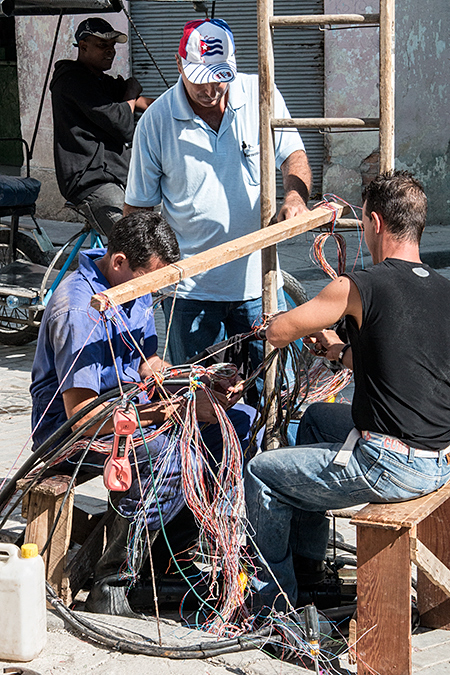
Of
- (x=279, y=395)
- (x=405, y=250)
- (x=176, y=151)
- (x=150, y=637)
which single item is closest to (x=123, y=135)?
(x=176, y=151)

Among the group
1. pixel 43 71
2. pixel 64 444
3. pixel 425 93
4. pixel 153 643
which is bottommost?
pixel 153 643

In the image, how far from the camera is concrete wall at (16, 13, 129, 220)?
38.4 feet

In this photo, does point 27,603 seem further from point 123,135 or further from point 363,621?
point 123,135

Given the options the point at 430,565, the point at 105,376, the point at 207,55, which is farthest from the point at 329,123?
the point at 430,565

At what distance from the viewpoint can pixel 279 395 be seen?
347cm

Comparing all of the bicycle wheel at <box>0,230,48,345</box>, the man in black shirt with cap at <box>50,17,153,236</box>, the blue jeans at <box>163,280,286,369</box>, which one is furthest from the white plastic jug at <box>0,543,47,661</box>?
the bicycle wheel at <box>0,230,48,345</box>

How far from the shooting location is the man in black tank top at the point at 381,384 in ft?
9.12

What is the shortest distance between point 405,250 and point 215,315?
110cm

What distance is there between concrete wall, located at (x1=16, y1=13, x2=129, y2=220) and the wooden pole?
912 centimetres

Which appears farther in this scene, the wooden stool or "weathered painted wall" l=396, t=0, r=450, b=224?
"weathered painted wall" l=396, t=0, r=450, b=224

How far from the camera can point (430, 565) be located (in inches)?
112

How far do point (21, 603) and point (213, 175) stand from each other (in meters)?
1.90

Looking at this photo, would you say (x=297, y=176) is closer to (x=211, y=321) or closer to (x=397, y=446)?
(x=211, y=321)

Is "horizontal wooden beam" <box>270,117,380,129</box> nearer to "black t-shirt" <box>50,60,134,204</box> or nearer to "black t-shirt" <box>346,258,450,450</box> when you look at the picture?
"black t-shirt" <box>346,258,450,450</box>
